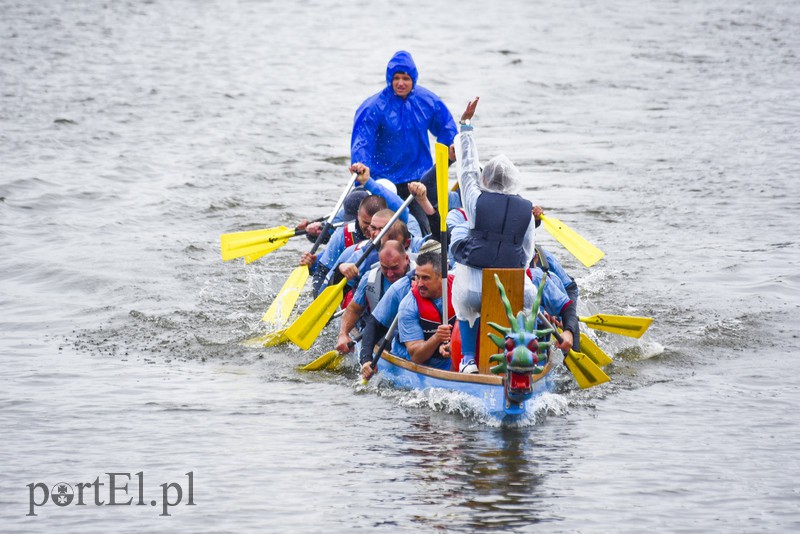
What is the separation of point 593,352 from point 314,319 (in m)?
2.50

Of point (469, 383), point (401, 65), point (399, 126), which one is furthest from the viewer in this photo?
point (399, 126)

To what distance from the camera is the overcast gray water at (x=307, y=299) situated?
789cm

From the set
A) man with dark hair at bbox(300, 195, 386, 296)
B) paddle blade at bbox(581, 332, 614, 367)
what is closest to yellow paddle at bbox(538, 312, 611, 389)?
paddle blade at bbox(581, 332, 614, 367)

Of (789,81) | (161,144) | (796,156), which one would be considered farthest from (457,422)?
(789,81)

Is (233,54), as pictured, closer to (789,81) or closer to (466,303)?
(789,81)

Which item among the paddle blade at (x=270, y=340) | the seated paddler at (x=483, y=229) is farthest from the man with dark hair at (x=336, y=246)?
the seated paddler at (x=483, y=229)

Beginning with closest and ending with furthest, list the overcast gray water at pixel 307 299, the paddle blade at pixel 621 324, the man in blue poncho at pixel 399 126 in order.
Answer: the overcast gray water at pixel 307 299 → the paddle blade at pixel 621 324 → the man in blue poncho at pixel 399 126

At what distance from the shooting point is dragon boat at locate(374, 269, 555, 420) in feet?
26.2

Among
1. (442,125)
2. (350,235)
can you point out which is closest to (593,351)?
(350,235)

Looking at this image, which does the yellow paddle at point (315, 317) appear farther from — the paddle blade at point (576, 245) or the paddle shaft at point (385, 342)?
the paddle blade at point (576, 245)

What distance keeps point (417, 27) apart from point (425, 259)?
91.3 ft

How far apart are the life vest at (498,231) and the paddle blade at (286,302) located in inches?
147

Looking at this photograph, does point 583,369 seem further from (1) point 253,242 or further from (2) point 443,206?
(1) point 253,242

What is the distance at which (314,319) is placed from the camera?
1073 centimetres
